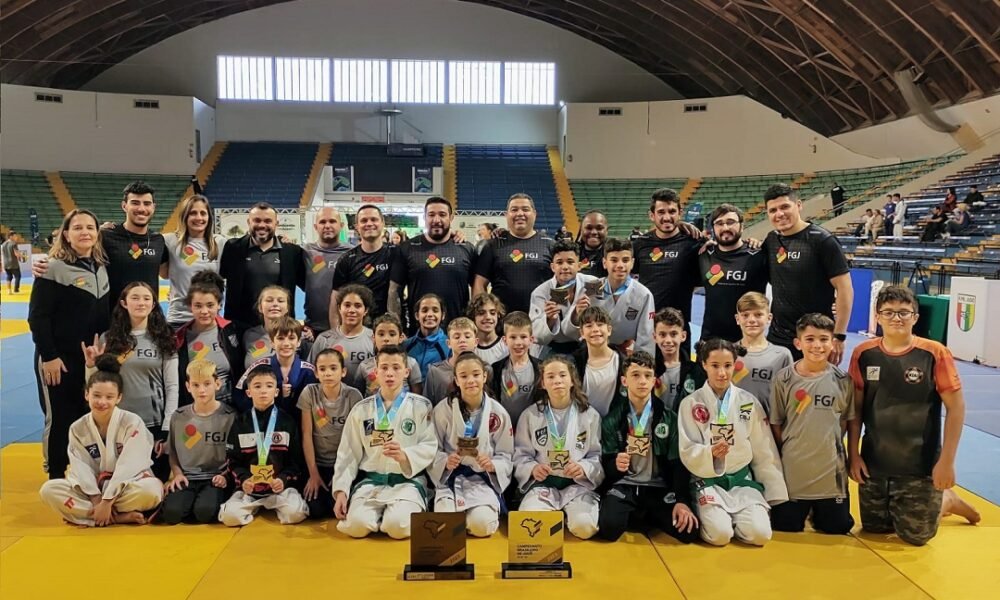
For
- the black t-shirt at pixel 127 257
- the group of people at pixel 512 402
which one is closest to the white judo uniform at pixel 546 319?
the group of people at pixel 512 402

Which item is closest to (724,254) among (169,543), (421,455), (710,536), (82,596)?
(710,536)

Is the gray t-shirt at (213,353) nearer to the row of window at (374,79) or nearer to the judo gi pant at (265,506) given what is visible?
the judo gi pant at (265,506)

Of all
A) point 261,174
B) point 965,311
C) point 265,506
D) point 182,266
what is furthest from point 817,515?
point 261,174

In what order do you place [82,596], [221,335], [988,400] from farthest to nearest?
1. [988,400]
2. [221,335]
3. [82,596]

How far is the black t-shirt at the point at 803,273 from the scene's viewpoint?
4.59 m

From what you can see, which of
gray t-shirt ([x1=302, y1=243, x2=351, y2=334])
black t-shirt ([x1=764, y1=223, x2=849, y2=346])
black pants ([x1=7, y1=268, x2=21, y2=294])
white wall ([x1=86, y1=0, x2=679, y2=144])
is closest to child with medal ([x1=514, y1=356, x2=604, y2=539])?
black t-shirt ([x1=764, y1=223, x2=849, y2=346])

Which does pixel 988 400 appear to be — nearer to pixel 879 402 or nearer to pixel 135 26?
pixel 879 402

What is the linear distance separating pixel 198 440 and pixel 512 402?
6.61 feet

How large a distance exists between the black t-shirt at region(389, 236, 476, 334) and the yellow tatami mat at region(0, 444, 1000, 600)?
1.91 m

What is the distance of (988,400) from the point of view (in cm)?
718

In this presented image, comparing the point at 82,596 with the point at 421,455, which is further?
the point at 421,455

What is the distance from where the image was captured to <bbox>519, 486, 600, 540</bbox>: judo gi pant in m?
3.88

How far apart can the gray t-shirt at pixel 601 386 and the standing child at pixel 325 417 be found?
149 cm

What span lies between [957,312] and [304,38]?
84.9 ft
